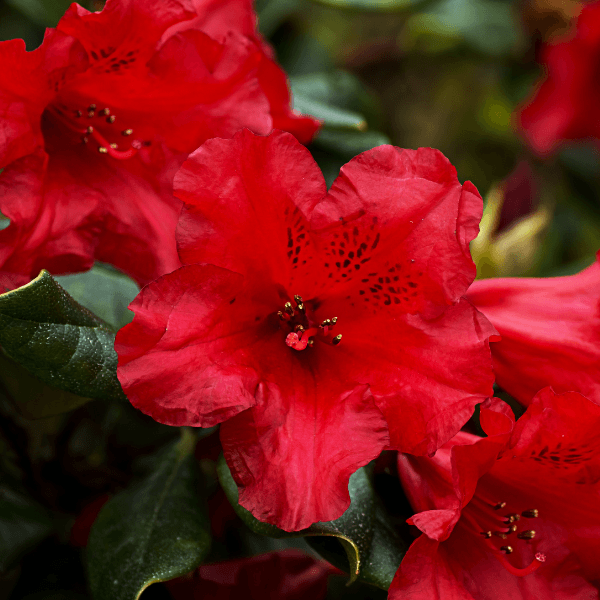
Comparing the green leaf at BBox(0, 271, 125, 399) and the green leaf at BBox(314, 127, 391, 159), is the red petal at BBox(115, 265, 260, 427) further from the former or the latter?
the green leaf at BBox(314, 127, 391, 159)

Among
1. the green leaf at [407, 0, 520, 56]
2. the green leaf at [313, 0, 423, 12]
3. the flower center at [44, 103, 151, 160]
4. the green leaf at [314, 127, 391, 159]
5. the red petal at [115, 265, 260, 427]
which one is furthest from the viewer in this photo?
the green leaf at [407, 0, 520, 56]

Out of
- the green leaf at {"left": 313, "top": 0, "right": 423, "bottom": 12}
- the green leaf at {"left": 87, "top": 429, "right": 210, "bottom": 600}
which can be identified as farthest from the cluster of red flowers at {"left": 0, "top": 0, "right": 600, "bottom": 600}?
the green leaf at {"left": 313, "top": 0, "right": 423, "bottom": 12}

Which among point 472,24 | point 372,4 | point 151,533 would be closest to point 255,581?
point 151,533

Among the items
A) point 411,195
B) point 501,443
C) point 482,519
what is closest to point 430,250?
point 411,195

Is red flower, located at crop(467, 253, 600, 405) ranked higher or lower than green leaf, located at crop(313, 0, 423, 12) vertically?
lower

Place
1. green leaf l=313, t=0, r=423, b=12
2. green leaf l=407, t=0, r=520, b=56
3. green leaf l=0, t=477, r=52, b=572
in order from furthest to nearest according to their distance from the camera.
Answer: green leaf l=407, t=0, r=520, b=56, green leaf l=313, t=0, r=423, b=12, green leaf l=0, t=477, r=52, b=572
